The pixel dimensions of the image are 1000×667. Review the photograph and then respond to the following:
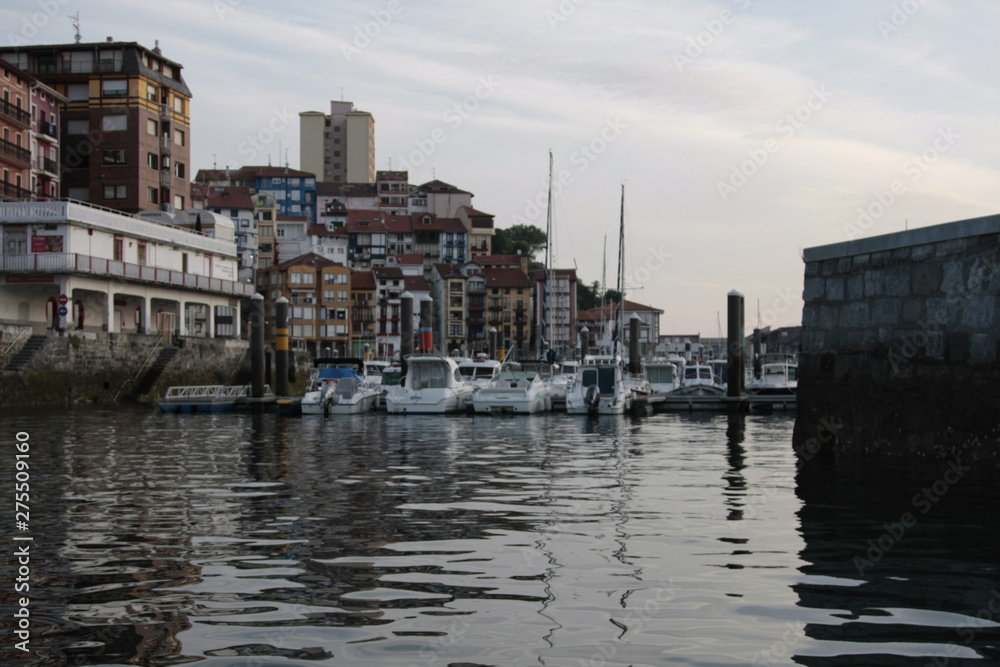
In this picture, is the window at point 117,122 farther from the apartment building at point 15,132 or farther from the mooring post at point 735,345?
the mooring post at point 735,345

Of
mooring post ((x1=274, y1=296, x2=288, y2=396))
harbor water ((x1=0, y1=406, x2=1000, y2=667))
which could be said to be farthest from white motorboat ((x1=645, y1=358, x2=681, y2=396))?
harbor water ((x1=0, y1=406, x2=1000, y2=667))

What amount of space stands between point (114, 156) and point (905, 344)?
71966 millimetres

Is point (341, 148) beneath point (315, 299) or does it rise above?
above

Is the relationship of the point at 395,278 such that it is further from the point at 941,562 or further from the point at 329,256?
the point at 941,562

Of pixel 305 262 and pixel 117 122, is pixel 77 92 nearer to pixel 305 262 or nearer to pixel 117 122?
pixel 117 122

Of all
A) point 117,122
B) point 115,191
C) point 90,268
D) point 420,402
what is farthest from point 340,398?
point 117,122

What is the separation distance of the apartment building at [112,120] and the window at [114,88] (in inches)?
2.7

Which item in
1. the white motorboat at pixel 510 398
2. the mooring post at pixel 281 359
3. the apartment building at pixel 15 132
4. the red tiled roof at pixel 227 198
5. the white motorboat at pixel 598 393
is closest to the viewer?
the white motorboat at pixel 598 393

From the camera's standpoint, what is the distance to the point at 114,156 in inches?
3088

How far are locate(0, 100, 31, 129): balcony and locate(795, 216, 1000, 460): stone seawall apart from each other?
5995 cm

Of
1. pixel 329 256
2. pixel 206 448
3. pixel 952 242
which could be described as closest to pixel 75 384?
pixel 206 448

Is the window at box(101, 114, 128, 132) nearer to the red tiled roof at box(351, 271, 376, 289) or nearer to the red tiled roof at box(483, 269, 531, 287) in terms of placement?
the red tiled roof at box(351, 271, 376, 289)

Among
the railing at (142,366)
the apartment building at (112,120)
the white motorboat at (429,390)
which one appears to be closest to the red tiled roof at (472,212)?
the apartment building at (112,120)

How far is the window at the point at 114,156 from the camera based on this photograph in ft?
257
